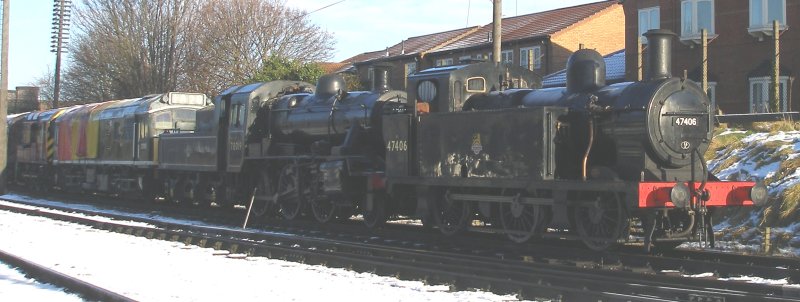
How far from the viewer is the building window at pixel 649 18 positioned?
31.7 metres

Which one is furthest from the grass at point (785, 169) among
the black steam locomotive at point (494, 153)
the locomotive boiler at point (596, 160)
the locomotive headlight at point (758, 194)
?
the locomotive headlight at point (758, 194)

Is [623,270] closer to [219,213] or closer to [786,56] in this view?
[219,213]

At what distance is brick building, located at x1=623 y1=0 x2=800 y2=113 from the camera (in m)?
27.5

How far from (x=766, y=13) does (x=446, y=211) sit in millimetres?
20016

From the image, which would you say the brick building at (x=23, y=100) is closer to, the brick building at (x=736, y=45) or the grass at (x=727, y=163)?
the brick building at (x=736, y=45)

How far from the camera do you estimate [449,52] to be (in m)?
45.9

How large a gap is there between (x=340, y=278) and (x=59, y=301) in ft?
9.97

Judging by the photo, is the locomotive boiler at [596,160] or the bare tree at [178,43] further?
the bare tree at [178,43]

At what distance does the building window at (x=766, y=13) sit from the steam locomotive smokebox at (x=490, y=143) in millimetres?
19555

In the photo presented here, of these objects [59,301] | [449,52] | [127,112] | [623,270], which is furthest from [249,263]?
[449,52]

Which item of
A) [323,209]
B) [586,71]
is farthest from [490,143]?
[323,209]

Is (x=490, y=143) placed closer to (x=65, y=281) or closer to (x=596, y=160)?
(x=596, y=160)

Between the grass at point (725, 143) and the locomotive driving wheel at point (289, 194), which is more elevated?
the grass at point (725, 143)

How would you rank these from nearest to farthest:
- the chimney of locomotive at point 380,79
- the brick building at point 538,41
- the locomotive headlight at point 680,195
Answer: the locomotive headlight at point 680,195, the chimney of locomotive at point 380,79, the brick building at point 538,41
